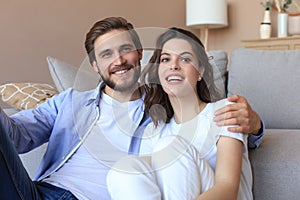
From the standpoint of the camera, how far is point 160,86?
1.04 meters

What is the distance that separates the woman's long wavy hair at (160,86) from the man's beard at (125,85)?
2 cm

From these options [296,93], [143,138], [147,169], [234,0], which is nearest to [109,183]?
[147,169]

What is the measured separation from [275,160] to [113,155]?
0.46 meters

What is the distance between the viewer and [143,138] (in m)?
1.07

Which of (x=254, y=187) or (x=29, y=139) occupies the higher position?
(x=29, y=139)

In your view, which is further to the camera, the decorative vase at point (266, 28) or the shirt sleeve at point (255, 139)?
the decorative vase at point (266, 28)

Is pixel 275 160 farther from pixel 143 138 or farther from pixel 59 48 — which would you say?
pixel 59 48

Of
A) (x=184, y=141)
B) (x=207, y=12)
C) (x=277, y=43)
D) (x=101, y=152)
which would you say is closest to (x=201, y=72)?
(x=184, y=141)

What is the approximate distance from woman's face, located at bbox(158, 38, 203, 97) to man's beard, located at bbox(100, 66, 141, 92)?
9 cm

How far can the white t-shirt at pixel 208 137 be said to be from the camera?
981 mm

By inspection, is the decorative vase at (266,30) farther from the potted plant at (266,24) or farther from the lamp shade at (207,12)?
the lamp shade at (207,12)

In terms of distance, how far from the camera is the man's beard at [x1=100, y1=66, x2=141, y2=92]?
1056mm

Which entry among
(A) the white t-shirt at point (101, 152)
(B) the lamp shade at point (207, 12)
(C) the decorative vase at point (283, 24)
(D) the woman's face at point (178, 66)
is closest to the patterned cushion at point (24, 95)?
(A) the white t-shirt at point (101, 152)

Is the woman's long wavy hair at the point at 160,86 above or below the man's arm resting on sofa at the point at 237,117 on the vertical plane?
above
